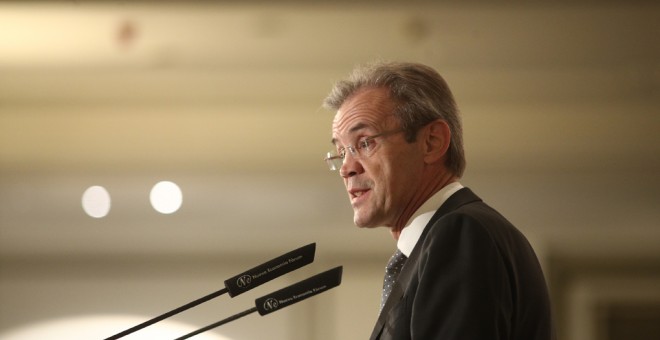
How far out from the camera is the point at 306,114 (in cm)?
358

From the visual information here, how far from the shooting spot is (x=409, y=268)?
1431 mm

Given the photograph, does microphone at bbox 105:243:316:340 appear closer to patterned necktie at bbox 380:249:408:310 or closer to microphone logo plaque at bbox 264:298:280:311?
microphone logo plaque at bbox 264:298:280:311

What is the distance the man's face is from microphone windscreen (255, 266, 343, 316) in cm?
19

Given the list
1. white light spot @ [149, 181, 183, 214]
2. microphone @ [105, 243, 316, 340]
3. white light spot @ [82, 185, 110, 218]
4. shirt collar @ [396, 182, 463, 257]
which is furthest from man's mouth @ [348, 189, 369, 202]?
white light spot @ [82, 185, 110, 218]

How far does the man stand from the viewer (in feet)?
4.12

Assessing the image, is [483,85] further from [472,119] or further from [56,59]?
[56,59]

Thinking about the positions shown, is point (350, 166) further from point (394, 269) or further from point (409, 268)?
point (409, 268)

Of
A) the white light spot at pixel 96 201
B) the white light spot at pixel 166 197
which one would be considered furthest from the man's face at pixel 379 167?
the white light spot at pixel 96 201

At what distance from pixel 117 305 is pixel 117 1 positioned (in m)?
1.27

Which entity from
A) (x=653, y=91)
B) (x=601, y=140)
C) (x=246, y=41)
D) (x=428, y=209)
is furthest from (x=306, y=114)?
(x=428, y=209)

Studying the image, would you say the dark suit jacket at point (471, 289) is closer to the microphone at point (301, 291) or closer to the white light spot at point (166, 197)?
the microphone at point (301, 291)

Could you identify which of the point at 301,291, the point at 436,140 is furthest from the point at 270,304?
the point at 436,140

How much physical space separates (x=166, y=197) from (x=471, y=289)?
2.36 m

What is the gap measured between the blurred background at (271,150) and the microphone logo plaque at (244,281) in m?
1.67
